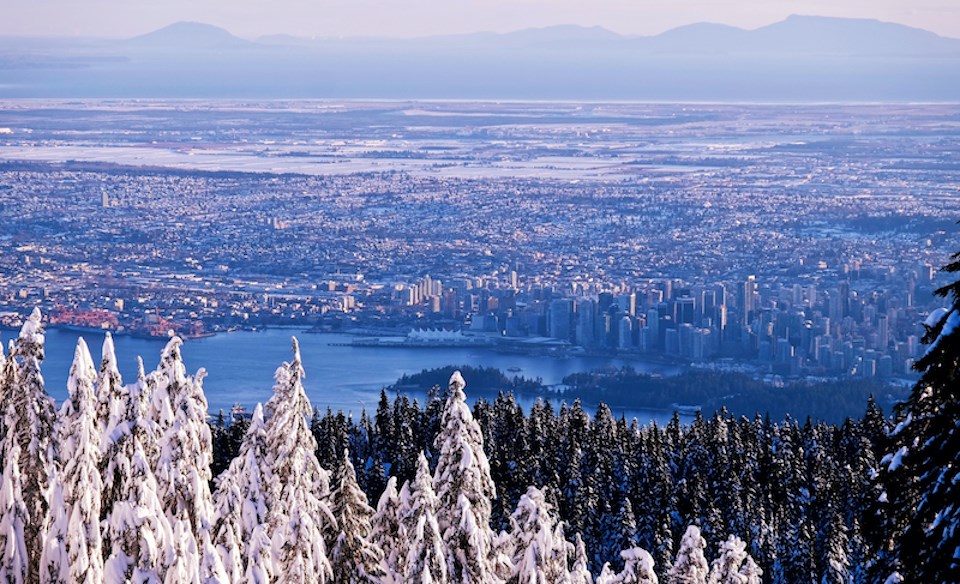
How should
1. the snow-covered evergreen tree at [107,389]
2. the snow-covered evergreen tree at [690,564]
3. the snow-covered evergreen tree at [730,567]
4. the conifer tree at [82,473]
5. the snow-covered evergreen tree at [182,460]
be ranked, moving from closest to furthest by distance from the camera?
1. the conifer tree at [82,473]
2. the snow-covered evergreen tree at [182,460]
3. the snow-covered evergreen tree at [107,389]
4. the snow-covered evergreen tree at [730,567]
5. the snow-covered evergreen tree at [690,564]

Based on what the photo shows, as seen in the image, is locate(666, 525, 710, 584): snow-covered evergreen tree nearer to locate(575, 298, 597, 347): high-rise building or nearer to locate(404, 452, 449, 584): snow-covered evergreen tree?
locate(404, 452, 449, 584): snow-covered evergreen tree

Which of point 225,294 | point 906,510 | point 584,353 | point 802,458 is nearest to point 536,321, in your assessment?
point 584,353

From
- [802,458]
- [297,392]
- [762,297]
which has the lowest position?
[762,297]

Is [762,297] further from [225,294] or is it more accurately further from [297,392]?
[297,392]

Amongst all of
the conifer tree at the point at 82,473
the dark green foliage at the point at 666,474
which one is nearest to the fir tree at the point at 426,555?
the conifer tree at the point at 82,473

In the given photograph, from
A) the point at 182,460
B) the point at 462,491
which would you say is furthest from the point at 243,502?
the point at 462,491

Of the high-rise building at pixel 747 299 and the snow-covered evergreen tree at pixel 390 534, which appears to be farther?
the high-rise building at pixel 747 299

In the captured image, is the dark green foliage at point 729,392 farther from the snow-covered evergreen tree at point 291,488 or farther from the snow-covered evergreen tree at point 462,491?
the snow-covered evergreen tree at point 462,491
